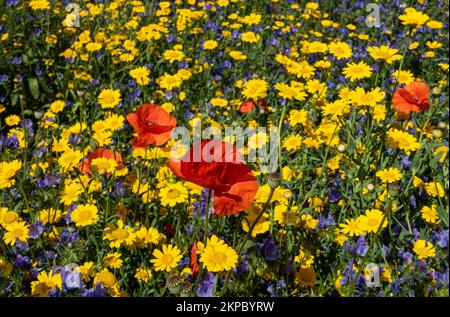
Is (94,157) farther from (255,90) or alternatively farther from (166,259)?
(255,90)

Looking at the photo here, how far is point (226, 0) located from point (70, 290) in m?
3.40

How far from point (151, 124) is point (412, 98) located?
111 cm

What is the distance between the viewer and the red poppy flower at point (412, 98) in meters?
2.10

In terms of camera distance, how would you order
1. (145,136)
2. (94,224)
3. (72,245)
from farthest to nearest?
(94,224) → (72,245) → (145,136)

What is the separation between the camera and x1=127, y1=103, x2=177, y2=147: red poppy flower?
5.72 feet

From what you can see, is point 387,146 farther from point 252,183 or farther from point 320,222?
point 252,183

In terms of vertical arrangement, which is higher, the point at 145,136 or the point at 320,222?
the point at 145,136

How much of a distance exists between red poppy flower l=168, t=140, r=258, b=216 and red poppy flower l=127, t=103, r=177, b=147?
328mm

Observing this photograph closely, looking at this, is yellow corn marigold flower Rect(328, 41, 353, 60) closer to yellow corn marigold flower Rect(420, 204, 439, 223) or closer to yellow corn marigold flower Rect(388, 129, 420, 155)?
yellow corn marigold flower Rect(388, 129, 420, 155)

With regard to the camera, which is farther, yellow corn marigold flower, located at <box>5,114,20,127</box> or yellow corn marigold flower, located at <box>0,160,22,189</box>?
yellow corn marigold flower, located at <box>5,114,20,127</box>

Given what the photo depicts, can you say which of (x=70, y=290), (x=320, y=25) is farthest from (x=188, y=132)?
(x=320, y=25)

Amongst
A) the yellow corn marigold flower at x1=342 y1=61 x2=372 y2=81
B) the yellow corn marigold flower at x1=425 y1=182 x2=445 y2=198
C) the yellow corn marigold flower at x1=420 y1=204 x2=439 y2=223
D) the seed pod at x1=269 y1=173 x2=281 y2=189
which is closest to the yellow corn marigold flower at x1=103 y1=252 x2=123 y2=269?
the seed pod at x1=269 y1=173 x2=281 y2=189

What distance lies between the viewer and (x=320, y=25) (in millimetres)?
4680

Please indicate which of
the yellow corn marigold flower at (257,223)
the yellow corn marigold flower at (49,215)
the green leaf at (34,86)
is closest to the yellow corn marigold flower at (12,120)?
the green leaf at (34,86)
